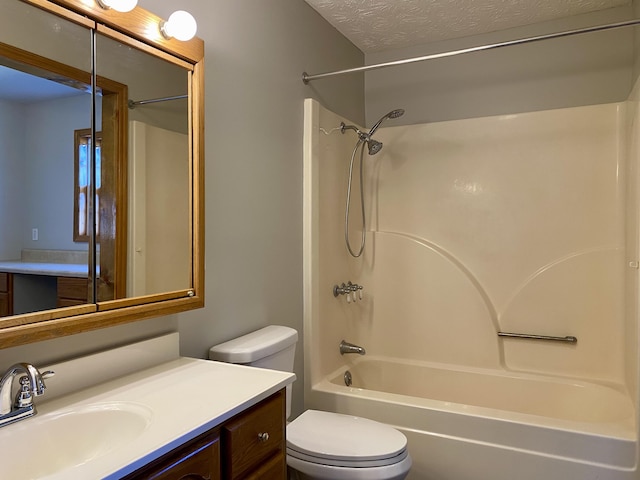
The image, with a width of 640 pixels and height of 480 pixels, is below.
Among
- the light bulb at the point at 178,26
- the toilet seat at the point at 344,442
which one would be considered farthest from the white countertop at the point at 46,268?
the toilet seat at the point at 344,442

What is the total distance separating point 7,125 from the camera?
1.12 metres

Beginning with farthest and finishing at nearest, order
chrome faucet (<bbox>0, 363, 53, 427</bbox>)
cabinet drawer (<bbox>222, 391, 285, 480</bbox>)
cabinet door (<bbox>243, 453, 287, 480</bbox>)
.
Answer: cabinet door (<bbox>243, 453, 287, 480</bbox>) < cabinet drawer (<bbox>222, 391, 285, 480</bbox>) < chrome faucet (<bbox>0, 363, 53, 427</bbox>)

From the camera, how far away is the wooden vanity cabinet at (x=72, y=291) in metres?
1.23

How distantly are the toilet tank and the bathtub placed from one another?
1.80 feet

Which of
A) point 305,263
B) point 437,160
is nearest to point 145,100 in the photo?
point 305,263

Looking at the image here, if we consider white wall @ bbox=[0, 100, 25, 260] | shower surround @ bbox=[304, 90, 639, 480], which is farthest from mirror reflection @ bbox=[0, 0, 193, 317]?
shower surround @ bbox=[304, 90, 639, 480]

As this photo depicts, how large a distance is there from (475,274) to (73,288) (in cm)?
235

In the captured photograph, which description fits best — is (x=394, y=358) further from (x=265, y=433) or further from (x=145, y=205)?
(x=145, y=205)

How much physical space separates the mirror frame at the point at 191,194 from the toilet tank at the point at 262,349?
0.80ft

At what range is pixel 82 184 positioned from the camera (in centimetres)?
126

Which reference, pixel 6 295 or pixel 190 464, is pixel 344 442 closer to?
pixel 190 464

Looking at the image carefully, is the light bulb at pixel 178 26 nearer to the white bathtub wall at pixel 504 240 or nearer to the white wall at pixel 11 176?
the white wall at pixel 11 176

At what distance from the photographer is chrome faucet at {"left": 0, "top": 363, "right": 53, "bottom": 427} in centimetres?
108

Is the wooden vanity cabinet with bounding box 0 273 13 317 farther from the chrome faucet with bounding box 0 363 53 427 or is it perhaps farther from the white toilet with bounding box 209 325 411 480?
the white toilet with bounding box 209 325 411 480
